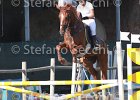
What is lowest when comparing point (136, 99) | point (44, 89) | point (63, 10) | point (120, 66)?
point (44, 89)

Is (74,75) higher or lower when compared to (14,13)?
lower

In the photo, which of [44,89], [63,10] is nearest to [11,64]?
[44,89]

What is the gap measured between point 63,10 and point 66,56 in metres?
3.40

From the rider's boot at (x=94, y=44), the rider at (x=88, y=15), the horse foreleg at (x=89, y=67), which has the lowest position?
the horse foreleg at (x=89, y=67)

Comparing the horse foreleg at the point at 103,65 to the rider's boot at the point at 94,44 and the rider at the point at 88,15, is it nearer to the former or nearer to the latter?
the rider's boot at the point at 94,44

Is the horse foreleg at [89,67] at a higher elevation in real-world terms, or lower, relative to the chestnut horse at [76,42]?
lower

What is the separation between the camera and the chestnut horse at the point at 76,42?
8.48 metres

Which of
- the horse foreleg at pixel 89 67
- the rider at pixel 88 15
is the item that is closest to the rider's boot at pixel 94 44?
the rider at pixel 88 15

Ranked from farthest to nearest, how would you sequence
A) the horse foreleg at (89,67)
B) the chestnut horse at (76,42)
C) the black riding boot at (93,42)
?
the horse foreleg at (89,67) < the black riding boot at (93,42) < the chestnut horse at (76,42)

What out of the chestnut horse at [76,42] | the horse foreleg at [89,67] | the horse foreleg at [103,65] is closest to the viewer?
the chestnut horse at [76,42]

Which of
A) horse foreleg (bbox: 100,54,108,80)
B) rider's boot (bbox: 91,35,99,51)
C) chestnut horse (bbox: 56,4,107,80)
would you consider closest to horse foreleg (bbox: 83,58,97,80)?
chestnut horse (bbox: 56,4,107,80)

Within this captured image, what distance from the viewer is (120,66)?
5.55m

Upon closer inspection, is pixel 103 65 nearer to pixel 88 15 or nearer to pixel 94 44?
pixel 94 44

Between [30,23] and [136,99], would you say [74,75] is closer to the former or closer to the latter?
[136,99]
